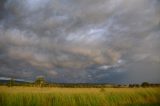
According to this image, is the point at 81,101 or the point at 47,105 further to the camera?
the point at 81,101

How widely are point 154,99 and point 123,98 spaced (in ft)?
10.0

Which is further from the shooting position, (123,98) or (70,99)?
(123,98)

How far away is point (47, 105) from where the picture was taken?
56.0ft

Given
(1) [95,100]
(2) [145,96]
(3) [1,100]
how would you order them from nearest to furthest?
(3) [1,100] → (1) [95,100] → (2) [145,96]

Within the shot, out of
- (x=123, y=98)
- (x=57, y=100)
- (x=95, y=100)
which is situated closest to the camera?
(x=57, y=100)

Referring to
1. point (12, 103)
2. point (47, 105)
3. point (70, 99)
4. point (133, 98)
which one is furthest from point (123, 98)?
point (12, 103)

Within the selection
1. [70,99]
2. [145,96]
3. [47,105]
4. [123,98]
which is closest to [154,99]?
[145,96]

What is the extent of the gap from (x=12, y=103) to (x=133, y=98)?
33.3 feet

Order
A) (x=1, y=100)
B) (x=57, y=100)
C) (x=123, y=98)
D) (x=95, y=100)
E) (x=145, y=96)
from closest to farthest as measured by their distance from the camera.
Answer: (x=1, y=100) < (x=57, y=100) < (x=95, y=100) < (x=123, y=98) < (x=145, y=96)

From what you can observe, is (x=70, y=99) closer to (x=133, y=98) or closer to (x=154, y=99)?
(x=133, y=98)

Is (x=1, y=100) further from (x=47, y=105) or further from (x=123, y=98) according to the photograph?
(x=123, y=98)

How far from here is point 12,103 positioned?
16562 millimetres

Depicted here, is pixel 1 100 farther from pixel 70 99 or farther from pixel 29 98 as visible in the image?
pixel 70 99

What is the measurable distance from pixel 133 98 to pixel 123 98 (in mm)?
1139
